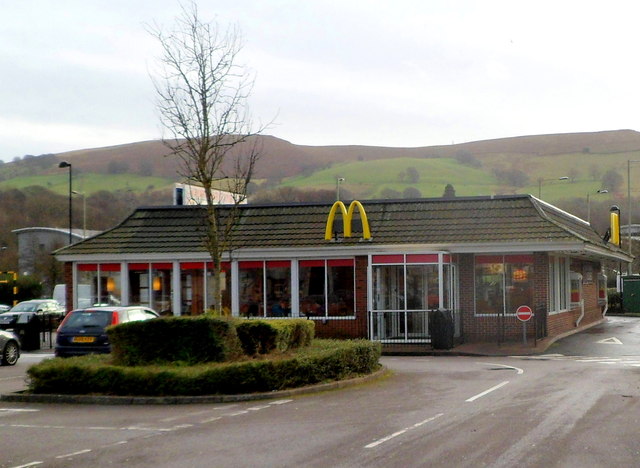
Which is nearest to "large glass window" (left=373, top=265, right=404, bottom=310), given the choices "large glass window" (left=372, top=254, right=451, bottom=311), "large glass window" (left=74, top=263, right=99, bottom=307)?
"large glass window" (left=372, top=254, right=451, bottom=311)

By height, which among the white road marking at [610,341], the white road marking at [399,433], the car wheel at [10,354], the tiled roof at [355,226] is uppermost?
the tiled roof at [355,226]

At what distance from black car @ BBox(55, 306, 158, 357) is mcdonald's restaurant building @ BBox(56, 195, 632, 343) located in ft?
22.6

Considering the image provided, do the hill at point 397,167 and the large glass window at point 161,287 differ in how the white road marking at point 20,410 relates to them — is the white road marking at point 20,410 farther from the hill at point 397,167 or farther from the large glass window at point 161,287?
the hill at point 397,167

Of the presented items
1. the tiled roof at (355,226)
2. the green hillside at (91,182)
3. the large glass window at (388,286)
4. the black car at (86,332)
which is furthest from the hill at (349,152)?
the black car at (86,332)

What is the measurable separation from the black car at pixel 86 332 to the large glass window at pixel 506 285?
12242mm

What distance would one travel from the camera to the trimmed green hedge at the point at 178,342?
17328mm

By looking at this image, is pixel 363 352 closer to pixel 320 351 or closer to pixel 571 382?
pixel 320 351

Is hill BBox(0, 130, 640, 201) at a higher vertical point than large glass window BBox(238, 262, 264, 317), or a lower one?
higher

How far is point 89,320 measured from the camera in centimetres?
2286

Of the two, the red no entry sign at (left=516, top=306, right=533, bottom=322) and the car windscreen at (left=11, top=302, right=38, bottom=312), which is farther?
the car windscreen at (left=11, top=302, right=38, bottom=312)

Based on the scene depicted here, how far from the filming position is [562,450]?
1012 cm

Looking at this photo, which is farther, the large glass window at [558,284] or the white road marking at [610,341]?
the large glass window at [558,284]

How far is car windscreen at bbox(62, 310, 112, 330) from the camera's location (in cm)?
2274

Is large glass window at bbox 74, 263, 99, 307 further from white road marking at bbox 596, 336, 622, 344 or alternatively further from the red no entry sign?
white road marking at bbox 596, 336, 622, 344
